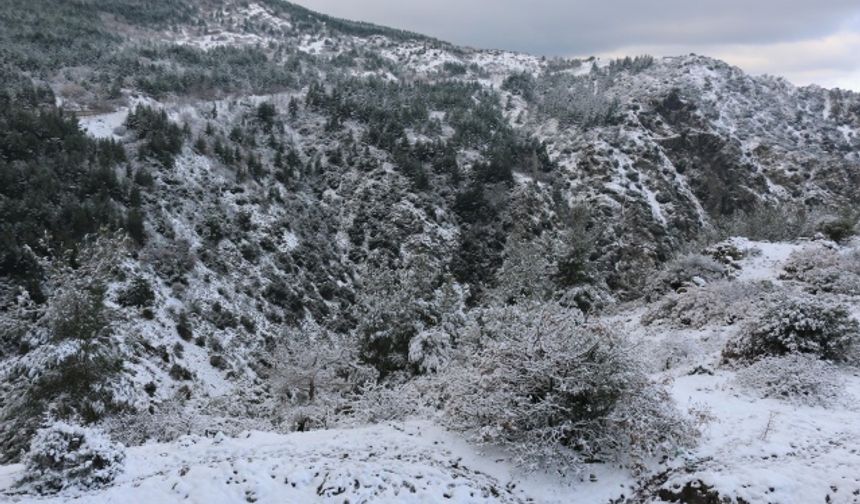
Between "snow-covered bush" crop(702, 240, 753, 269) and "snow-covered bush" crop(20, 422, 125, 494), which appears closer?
"snow-covered bush" crop(20, 422, 125, 494)

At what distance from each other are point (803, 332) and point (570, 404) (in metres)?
9.41

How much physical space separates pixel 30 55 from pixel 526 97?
9665 cm

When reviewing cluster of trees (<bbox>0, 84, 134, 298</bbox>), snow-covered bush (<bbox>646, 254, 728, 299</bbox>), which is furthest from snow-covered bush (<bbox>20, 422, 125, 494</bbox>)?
snow-covered bush (<bbox>646, 254, 728, 299</bbox>)

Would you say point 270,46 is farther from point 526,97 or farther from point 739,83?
point 739,83

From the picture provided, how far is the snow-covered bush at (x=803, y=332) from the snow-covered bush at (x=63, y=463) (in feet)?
56.0

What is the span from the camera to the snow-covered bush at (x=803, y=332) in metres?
14.7

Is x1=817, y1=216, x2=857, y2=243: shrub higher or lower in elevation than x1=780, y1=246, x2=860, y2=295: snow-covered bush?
higher

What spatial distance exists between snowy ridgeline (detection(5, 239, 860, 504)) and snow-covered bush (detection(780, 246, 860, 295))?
28.7ft

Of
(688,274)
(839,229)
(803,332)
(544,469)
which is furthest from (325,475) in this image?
(839,229)

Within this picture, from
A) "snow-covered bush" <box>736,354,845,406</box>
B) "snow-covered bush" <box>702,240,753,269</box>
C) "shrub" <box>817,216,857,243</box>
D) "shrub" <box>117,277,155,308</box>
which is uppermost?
"shrub" <box>817,216,857,243</box>

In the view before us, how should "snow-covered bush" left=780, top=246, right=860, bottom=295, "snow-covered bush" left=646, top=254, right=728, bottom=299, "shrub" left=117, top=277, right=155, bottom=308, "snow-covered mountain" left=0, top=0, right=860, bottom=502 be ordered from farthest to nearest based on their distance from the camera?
"shrub" left=117, top=277, right=155, bottom=308 → "snow-covered bush" left=646, top=254, right=728, bottom=299 → "snow-covered bush" left=780, top=246, right=860, bottom=295 → "snow-covered mountain" left=0, top=0, right=860, bottom=502

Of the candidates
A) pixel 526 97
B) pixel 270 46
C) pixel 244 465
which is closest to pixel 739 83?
pixel 526 97

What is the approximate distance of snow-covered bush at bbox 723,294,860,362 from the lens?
577 inches

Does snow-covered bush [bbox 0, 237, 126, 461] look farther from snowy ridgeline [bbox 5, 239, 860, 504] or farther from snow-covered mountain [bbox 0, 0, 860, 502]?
snowy ridgeline [bbox 5, 239, 860, 504]
